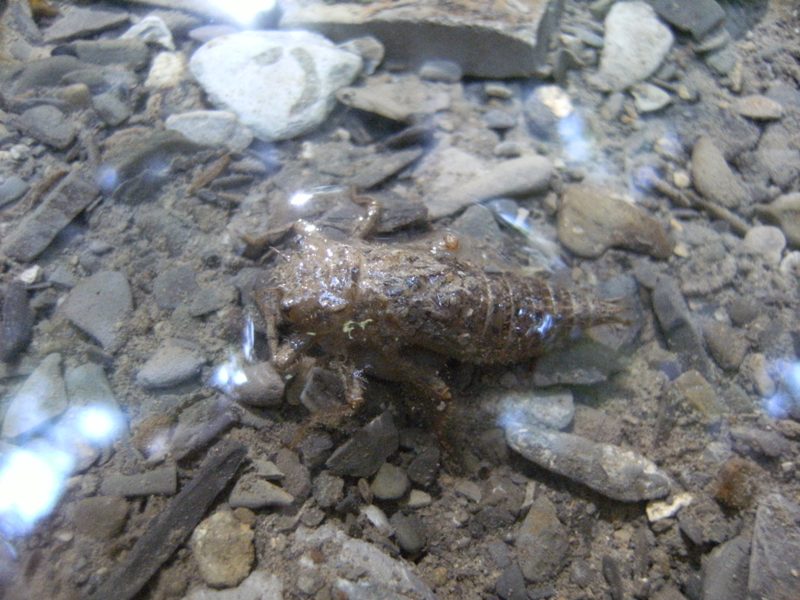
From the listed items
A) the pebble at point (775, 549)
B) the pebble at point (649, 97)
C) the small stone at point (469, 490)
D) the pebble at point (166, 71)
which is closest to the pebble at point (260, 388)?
the small stone at point (469, 490)

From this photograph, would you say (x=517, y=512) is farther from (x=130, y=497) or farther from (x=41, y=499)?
(x=41, y=499)

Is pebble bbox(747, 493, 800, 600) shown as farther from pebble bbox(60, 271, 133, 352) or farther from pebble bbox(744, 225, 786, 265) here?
pebble bbox(60, 271, 133, 352)

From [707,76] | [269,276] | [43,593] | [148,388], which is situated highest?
[707,76]

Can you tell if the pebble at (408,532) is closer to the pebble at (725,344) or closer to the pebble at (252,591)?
the pebble at (252,591)

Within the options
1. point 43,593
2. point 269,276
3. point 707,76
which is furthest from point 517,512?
point 707,76

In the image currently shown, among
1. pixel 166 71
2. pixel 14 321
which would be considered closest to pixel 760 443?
pixel 14 321

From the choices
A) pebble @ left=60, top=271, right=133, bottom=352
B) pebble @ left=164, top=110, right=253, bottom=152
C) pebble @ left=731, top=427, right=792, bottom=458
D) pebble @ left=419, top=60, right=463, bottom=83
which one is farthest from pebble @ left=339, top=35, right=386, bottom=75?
pebble @ left=731, top=427, right=792, bottom=458
